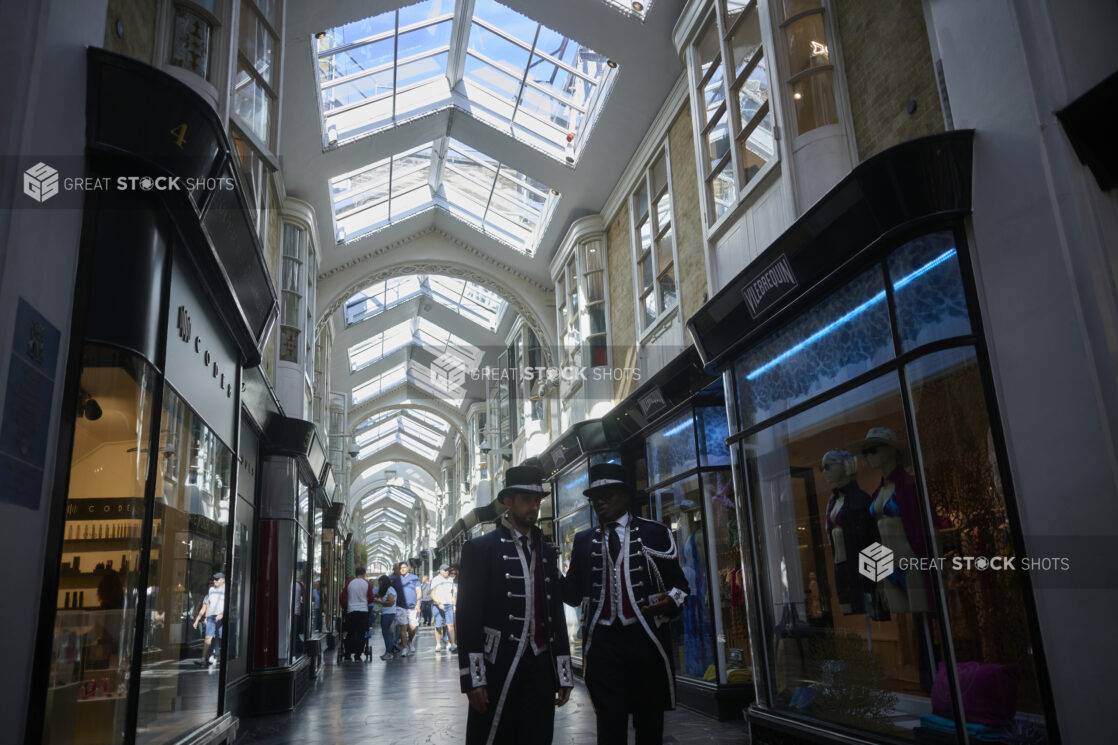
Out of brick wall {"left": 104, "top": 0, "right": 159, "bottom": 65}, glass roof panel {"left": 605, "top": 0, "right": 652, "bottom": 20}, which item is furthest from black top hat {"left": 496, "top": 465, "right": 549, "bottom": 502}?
glass roof panel {"left": 605, "top": 0, "right": 652, "bottom": 20}

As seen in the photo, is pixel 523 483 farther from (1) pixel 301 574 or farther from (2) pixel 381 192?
(2) pixel 381 192

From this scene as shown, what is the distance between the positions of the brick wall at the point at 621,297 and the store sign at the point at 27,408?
331 inches

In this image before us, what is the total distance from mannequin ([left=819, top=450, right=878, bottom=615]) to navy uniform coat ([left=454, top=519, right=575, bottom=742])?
2107mm

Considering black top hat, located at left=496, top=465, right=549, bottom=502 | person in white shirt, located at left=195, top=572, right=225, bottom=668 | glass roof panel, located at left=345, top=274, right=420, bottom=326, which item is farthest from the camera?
glass roof panel, located at left=345, top=274, right=420, bottom=326

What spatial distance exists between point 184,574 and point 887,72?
5.25 meters

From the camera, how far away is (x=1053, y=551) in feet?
11.1

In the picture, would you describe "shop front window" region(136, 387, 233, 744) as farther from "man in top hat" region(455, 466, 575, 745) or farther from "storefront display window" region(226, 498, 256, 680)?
"storefront display window" region(226, 498, 256, 680)

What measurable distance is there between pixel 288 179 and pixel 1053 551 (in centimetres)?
1064

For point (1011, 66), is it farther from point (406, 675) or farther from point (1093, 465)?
point (406, 675)

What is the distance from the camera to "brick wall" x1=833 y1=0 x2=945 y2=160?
480cm

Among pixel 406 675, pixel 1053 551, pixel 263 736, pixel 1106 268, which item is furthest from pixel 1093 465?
pixel 406 675

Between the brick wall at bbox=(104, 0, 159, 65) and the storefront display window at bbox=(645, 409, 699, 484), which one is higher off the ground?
the brick wall at bbox=(104, 0, 159, 65)

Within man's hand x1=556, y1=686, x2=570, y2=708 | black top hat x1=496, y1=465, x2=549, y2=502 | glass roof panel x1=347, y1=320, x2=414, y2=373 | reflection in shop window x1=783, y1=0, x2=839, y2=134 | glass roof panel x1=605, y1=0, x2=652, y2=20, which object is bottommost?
man's hand x1=556, y1=686, x2=570, y2=708

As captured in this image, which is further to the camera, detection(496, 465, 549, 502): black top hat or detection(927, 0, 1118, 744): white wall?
detection(496, 465, 549, 502): black top hat
